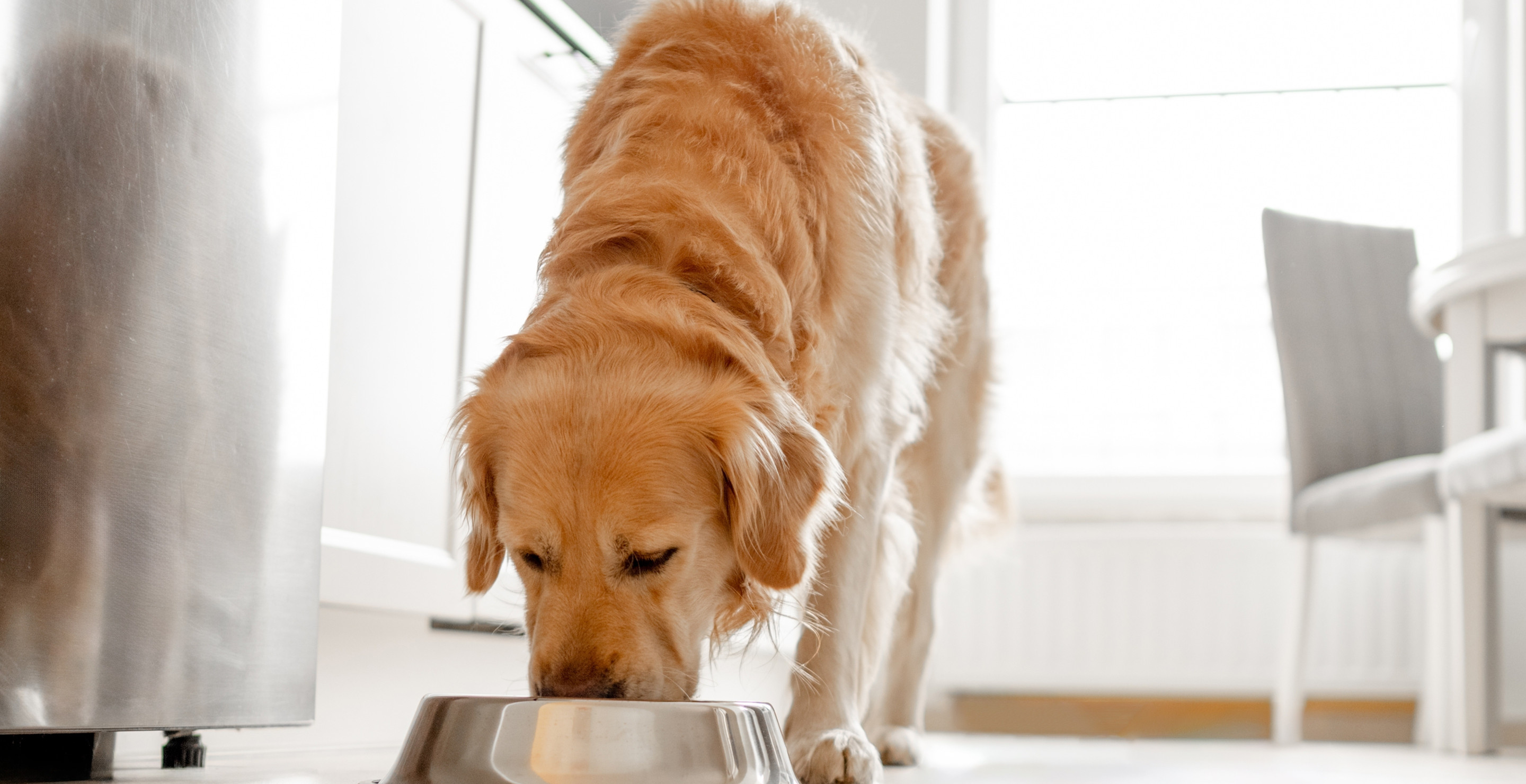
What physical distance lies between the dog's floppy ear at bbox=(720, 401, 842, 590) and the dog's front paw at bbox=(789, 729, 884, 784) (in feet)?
0.70

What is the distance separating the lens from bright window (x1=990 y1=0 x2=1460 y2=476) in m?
4.25

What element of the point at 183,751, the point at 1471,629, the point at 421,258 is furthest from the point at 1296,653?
the point at 183,751

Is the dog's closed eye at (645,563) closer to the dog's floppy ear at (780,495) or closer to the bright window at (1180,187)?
the dog's floppy ear at (780,495)

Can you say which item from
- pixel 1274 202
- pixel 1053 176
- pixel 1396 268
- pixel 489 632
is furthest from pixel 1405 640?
pixel 489 632

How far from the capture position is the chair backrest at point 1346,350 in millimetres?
3475

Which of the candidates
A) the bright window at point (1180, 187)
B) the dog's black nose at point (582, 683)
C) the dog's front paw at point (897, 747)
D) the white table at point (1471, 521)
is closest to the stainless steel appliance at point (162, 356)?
the dog's black nose at point (582, 683)

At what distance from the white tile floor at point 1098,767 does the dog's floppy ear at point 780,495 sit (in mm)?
450

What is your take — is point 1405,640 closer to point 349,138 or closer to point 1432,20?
point 1432,20

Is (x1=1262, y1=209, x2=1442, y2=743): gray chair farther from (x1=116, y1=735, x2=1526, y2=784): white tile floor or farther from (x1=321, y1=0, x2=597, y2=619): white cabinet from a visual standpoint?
(x1=321, y1=0, x2=597, y2=619): white cabinet

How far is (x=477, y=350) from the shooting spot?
218cm

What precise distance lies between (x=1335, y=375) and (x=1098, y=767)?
1.81 m

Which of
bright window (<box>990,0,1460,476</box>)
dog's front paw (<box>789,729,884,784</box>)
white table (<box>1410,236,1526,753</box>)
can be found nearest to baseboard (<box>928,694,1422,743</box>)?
bright window (<box>990,0,1460,476</box>)

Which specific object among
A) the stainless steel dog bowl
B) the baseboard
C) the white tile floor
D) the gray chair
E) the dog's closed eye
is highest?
the gray chair

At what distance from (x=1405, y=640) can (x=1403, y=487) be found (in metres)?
1.09
